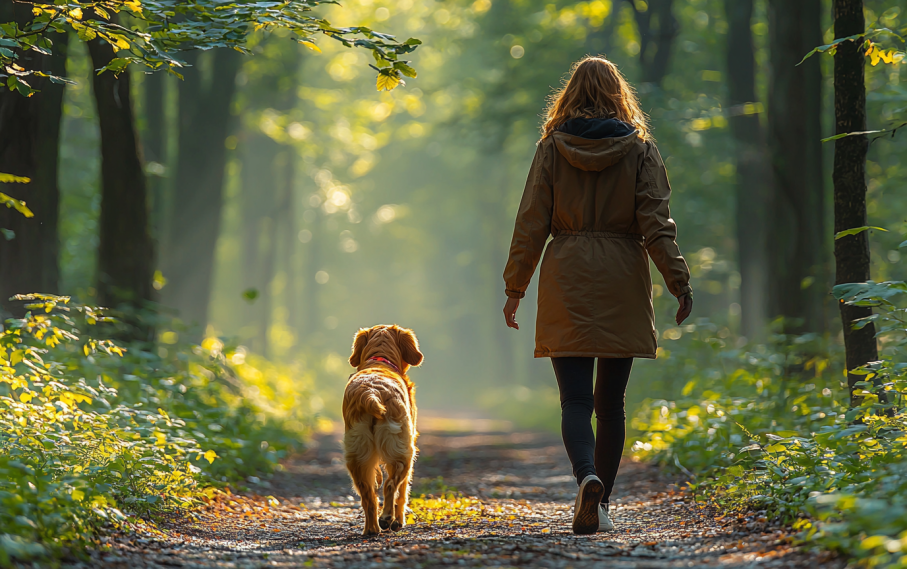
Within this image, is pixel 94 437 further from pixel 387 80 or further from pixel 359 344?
pixel 387 80

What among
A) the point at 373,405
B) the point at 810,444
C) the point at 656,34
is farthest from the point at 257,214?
the point at 810,444

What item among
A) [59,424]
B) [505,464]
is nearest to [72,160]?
[505,464]

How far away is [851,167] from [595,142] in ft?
7.02

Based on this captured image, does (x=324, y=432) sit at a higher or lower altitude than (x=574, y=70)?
lower

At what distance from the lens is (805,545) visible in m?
3.32

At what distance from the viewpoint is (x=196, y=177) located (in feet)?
44.5

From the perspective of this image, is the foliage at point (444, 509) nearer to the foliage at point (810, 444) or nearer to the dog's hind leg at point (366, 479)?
A: the dog's hind leg at point (366, 479)

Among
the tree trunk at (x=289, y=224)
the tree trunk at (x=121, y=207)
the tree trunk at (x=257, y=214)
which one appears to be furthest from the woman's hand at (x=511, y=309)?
the tree trunk at (x=289, y=224)

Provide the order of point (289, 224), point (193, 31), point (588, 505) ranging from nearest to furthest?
point (588, 505), point (193, 31), point (289, 224)

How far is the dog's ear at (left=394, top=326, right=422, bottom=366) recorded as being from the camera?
527 centimetres

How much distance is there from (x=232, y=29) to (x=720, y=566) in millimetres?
4358

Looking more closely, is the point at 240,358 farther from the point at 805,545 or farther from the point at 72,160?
the point at 805,545

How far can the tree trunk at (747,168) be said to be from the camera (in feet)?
42.3

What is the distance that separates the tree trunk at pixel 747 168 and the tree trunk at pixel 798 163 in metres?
4.18
